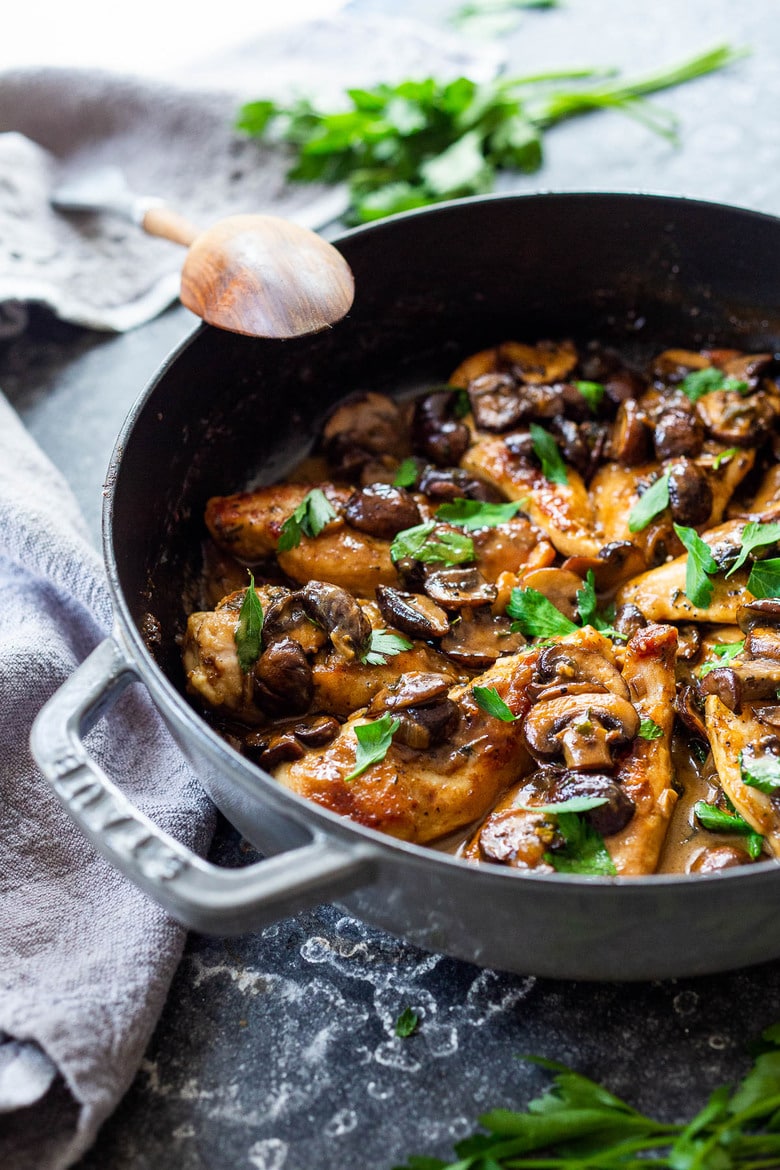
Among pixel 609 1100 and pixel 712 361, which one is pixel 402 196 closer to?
pixel 712 361

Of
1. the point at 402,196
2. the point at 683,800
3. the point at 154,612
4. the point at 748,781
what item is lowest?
the point at 683,800

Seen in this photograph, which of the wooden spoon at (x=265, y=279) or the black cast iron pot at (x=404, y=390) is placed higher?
the wooden spoon at (x=265, y=279)

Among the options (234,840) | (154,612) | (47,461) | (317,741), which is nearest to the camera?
(317,741)

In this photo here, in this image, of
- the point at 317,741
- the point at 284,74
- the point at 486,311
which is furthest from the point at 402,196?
the point at 317,741

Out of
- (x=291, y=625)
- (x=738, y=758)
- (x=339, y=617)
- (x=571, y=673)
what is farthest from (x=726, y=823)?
(x=291, y=625)

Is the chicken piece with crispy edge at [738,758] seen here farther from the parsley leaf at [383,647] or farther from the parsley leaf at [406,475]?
the parsley leaf at [406,475]

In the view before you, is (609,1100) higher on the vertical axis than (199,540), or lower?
lower

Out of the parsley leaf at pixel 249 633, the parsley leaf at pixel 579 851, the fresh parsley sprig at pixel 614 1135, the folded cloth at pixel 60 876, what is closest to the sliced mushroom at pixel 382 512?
the parsley leaf at pixel 249 633
